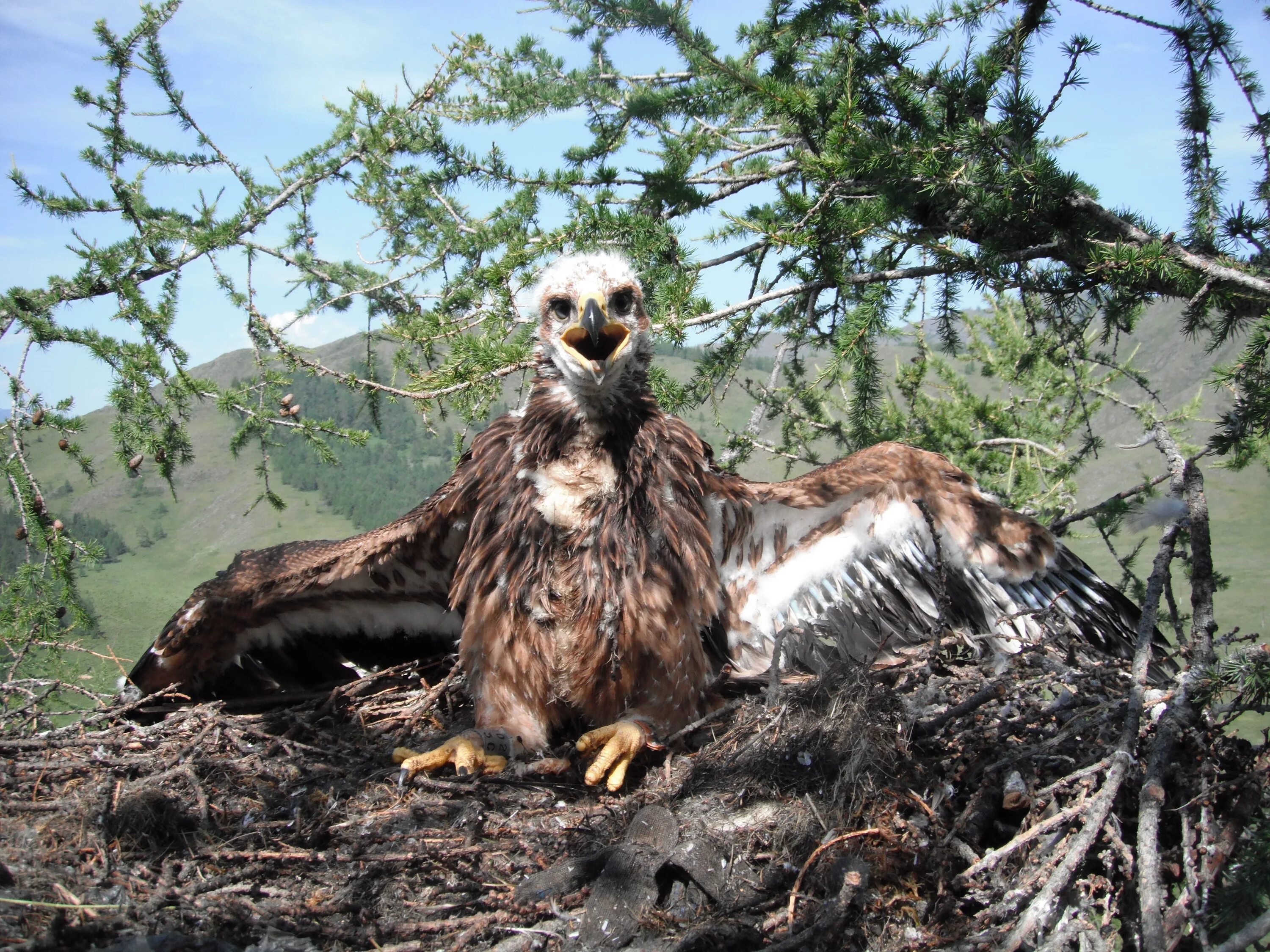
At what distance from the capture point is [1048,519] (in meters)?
5.62

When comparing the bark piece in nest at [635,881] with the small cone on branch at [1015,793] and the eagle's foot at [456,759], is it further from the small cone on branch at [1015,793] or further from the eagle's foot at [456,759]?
the small cone on branch at [1015,793]

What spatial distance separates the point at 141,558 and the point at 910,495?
1395cm

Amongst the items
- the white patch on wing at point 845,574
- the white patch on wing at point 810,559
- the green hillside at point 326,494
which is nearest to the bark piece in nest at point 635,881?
the white patch on wing at point 845,574

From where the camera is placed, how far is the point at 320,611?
3.79 m

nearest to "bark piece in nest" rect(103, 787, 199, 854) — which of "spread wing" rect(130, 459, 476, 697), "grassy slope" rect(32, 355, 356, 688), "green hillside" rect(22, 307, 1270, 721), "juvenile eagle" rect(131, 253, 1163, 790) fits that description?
"juvenile eagle" rect(131, 253, 1163, 790)

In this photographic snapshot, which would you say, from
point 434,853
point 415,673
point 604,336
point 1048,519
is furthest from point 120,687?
point 1048,519

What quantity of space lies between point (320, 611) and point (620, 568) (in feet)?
5.54

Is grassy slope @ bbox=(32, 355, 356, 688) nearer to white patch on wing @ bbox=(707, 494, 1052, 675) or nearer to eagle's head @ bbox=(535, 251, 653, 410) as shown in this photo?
eagle's head @ bbox=(535, 251, 653, 410)

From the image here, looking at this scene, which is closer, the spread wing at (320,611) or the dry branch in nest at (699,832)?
the dry branch in nest at (699,832)

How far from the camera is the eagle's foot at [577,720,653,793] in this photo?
2.86 meters

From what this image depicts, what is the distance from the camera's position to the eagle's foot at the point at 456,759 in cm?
291

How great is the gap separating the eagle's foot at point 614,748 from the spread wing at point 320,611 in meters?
1.11

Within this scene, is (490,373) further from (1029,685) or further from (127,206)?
(127,206)

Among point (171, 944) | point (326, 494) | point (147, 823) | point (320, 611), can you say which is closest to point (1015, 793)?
point (171, 944)
